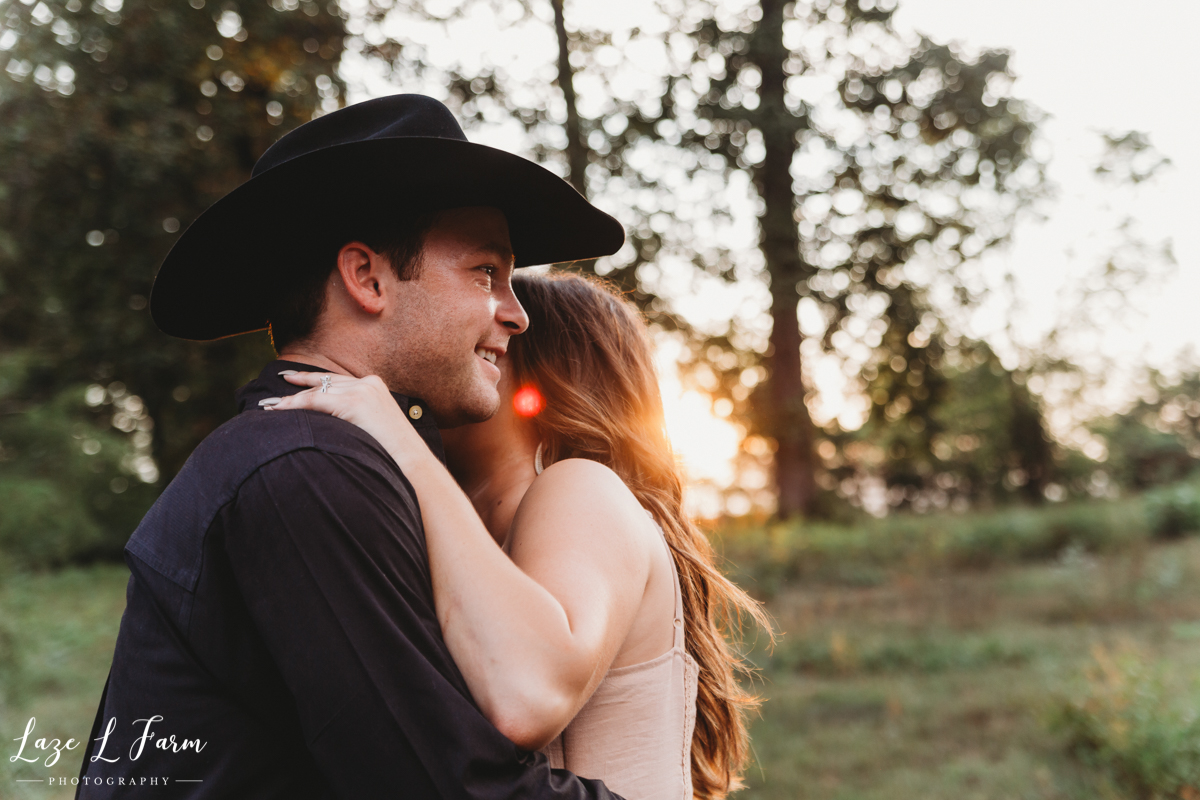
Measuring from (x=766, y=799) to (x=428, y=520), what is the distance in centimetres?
547

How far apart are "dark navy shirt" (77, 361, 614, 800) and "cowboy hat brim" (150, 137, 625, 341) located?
0.60 m

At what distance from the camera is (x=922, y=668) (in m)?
9.39

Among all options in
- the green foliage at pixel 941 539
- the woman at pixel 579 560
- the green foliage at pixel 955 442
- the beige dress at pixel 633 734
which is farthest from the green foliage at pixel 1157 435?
the beige dress at pixel 633 734

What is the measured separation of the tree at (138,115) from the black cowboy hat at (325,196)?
19.9 feet

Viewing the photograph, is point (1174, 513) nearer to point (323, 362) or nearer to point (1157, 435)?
point (1157, 435)

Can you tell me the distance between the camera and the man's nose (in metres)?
2.22

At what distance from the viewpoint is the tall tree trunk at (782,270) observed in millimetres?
12172

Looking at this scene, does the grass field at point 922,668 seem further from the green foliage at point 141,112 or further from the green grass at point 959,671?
the green foliage at point 141,112

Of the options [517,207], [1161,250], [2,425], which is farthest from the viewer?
[1161,250]

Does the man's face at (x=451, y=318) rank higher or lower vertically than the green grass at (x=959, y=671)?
higher

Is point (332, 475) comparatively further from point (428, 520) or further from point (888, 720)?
point (888, 720)

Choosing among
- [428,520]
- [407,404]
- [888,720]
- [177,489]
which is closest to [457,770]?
[428,520]

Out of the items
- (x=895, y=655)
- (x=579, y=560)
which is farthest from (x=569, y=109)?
(x=579, y=560)

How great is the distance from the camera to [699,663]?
2.60 metres
